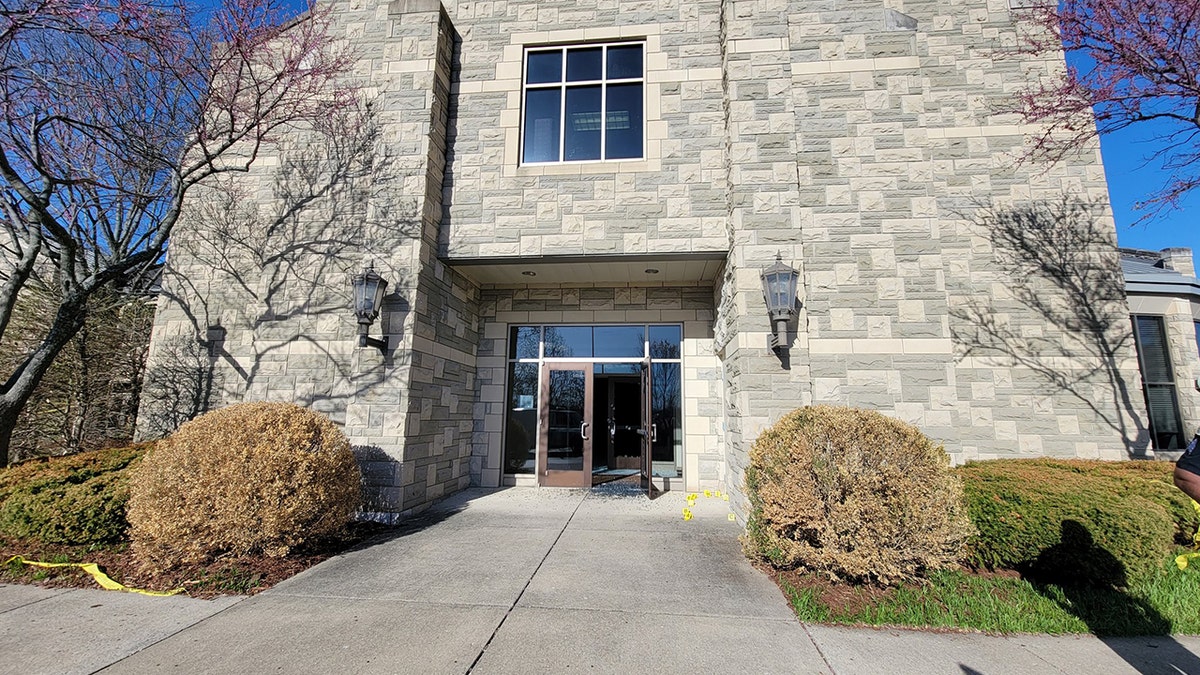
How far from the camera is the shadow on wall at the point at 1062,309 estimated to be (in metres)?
5.61

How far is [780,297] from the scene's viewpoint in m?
5.28

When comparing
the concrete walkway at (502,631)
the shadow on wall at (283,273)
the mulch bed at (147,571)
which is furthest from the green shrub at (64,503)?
the shadow on wall at (283,273)

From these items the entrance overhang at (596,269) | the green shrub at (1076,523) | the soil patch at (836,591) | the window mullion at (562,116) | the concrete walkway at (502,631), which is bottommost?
the concrete walkway at (502,631)

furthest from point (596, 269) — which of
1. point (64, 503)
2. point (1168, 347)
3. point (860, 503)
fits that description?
point (1168, 347)

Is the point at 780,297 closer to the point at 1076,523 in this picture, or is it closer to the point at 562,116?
the point at 1076,523

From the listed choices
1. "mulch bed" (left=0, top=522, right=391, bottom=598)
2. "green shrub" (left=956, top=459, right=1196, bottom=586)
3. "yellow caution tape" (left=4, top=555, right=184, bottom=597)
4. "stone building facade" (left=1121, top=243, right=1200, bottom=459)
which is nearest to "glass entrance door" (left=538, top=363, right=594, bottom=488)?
"mulch bed" (left=0, top=522, right=391, bottom=598)

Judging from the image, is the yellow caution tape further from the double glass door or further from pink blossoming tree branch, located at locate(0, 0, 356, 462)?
the double glass door

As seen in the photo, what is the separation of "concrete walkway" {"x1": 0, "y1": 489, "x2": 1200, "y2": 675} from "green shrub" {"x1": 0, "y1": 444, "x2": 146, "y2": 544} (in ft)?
2.57

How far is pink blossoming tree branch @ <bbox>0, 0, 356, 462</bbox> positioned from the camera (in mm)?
4551

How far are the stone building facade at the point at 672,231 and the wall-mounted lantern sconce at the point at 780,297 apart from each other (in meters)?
0.19

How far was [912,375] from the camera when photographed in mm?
5516

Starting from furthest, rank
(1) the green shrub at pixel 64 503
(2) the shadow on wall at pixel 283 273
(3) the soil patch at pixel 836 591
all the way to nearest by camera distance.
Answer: (2) the shadow on wall at pixel 283 273
(1) the green shrub at pixel 64 503
(3) the soil patch at pixel 836 591

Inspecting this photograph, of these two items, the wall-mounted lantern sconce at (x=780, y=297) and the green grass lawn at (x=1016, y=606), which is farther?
the wall-mounted lantern sconce at (x=780, y=297)

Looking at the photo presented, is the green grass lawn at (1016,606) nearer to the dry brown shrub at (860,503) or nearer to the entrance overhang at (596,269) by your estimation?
the dry brown shrub at (860,503)
